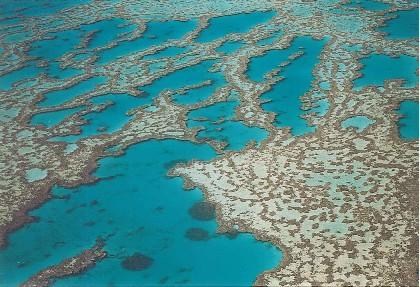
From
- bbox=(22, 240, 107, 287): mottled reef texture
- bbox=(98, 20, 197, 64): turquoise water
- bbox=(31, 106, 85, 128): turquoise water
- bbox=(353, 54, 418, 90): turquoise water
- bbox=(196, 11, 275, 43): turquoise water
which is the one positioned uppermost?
bbox=(98, 20, 197, 64): turquoise water

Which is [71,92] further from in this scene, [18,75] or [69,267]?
[69,267]

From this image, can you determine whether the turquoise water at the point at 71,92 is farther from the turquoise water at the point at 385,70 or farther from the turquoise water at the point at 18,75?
the turquoise water at the point at 385,70

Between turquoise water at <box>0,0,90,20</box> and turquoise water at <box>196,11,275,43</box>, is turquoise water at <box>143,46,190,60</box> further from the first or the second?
turquoise water at <box>0,0,90,20</box>

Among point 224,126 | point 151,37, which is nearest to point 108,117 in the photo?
point 224,126

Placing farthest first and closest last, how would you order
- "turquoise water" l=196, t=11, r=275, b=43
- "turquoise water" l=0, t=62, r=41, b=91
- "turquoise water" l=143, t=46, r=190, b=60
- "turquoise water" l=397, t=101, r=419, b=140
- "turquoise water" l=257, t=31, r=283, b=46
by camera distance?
"turquoise water" l=196, t=11, r=275, b=43
"turquoise water" l=257, t=31, r=283, b=46
"turquoise water" l=143, t=46, r=190, b=60
"turquoise water" l=0, t=62, r=41, b=91
"turquoise water" l=397, t=101, r=419, b=140

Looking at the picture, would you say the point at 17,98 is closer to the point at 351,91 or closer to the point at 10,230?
the point at 10,230

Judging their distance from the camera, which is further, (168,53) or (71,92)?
(168,53)

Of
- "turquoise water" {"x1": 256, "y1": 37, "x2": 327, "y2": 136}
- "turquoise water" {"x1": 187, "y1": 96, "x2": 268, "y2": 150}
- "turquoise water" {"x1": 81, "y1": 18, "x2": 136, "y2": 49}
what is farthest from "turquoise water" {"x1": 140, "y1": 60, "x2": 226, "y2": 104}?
"turquoise water" {"x1": 81, "y1": 18, "x2": 136, "y2": 49}
